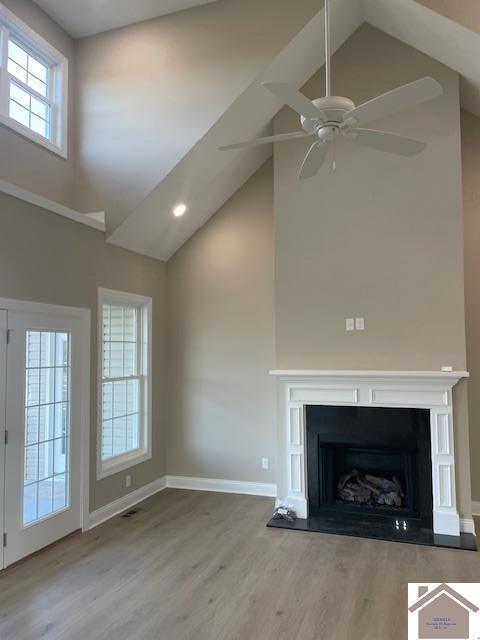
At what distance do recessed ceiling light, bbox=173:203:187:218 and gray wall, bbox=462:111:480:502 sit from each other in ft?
9.48

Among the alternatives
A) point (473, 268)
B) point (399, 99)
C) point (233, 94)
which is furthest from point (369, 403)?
point (233, 94)

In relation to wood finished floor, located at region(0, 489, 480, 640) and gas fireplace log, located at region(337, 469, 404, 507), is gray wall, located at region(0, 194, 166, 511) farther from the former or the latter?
gas fireplace log, located at region(337, 469, 404, 507)

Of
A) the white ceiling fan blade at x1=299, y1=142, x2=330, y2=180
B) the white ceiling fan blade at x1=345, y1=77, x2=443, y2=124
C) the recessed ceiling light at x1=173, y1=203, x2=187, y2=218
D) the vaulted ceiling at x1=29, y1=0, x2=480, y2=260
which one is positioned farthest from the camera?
the recessed ceiling light at x1=173, y1=203, x2=187, y2=218

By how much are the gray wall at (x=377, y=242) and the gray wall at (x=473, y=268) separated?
0.62 metres

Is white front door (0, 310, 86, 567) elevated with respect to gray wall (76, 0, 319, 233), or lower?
lower

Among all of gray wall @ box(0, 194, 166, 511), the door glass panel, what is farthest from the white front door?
gray wall @ box(0, 194, 166, 511)

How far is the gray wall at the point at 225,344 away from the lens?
529cm

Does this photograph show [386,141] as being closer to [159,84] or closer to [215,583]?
[159,84]

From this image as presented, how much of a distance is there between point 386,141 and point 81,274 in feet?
9.32

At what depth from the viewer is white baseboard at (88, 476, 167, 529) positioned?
4.34 meters

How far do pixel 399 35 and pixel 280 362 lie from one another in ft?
10.6

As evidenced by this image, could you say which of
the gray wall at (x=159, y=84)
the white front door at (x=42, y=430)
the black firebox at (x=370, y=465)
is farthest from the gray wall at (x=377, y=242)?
the white front door at (x=42, y=430)

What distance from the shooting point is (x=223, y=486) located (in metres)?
5.34

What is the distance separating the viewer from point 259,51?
13.0 ft
